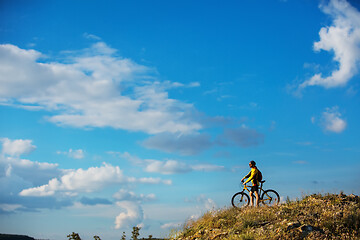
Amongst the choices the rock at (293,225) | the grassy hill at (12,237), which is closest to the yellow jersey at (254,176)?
the rock at (293,225)

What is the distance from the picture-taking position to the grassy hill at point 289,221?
1398cm

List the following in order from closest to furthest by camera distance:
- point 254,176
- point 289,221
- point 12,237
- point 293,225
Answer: point 293,225 < point 289,221 < point 254,176 < point 12,237

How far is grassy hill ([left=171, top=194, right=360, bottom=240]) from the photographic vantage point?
14.0 meters

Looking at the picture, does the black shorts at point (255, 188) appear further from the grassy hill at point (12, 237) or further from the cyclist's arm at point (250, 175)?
the grassy hill at point (12, 237)

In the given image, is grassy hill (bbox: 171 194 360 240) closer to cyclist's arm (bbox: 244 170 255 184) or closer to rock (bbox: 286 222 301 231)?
rock (bbox: 286 222 301 231)

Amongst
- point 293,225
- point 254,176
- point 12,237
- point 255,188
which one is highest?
point 254,176

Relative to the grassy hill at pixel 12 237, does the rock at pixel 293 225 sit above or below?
above

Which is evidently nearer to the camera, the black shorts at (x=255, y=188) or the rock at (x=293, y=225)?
the rock at (x=293, y=225)

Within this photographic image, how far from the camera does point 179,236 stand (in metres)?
18.6

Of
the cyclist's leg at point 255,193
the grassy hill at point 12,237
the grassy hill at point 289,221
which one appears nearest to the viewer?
the grassy hill at point 289,221

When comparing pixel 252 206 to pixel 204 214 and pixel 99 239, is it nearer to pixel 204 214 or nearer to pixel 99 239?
pixel 204 214

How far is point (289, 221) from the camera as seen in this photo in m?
15.0

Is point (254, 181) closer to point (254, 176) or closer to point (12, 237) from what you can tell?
point (254, 176)

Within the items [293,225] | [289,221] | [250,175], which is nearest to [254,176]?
[250,175]
